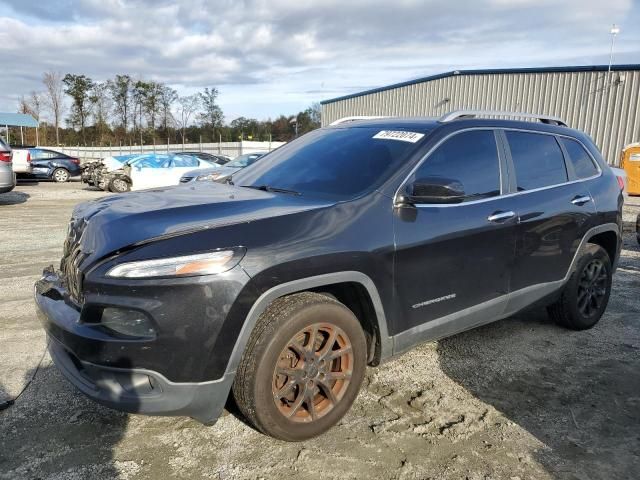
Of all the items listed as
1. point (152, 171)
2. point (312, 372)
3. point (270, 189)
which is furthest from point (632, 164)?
point (312, 372)

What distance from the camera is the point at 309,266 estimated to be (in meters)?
2.71

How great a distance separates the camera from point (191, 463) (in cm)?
272

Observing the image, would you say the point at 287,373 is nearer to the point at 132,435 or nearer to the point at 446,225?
the point at 132,435

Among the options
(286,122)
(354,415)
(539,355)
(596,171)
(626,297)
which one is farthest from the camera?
(286,122)

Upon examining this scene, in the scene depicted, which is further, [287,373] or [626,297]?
[626,297]

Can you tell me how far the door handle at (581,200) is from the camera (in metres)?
4.29

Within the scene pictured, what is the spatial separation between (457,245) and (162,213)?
1802mm

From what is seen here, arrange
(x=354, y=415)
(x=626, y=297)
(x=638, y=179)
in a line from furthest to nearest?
1. (x=638, y=179)
2. (x=626, y=297)
3. (x=354, y=415)

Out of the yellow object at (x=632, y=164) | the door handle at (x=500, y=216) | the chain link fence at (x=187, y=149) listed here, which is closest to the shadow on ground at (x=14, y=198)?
the door handle at (x=500, y=216)

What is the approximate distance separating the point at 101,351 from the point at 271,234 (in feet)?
3.15

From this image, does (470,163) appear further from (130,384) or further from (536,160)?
(130,384)

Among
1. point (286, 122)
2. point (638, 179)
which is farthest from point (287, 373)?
point (286, 122)

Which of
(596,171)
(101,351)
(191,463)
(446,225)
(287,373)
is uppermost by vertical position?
(596,171)

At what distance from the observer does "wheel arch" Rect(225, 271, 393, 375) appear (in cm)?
256
